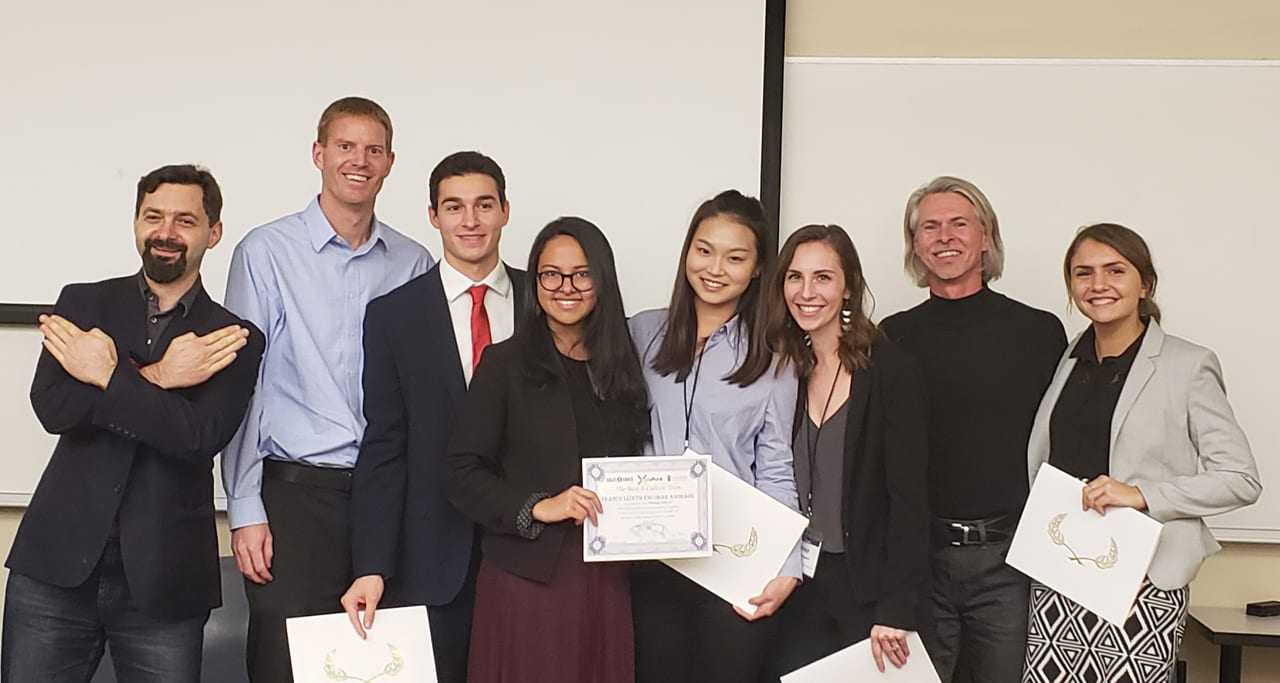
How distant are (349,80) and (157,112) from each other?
62 centimetres

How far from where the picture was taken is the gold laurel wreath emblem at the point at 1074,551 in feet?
8.41

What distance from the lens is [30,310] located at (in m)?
3.71

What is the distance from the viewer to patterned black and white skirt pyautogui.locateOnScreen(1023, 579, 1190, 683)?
2598 millimetres

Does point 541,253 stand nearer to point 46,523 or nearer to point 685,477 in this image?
point 685,477

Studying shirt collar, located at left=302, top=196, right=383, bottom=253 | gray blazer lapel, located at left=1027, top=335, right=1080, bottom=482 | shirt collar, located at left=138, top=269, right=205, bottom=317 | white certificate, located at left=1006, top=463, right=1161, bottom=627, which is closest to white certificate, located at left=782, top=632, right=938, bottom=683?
white certificate, located at left=1006, top=463, right=1161, bottom=627

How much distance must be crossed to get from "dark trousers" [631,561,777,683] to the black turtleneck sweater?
640 mm

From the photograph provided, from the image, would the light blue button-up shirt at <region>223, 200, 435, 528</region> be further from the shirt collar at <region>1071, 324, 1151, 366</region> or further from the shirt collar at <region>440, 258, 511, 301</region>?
the shirt collar at <region>1071, 324, 1151, 366</region>

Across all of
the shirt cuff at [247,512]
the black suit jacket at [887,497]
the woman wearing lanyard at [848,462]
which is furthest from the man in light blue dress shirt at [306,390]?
the black suit jacket at [887,497]

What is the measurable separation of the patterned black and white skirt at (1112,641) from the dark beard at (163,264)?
207cm

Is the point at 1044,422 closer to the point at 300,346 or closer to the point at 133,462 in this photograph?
the point at 300,346

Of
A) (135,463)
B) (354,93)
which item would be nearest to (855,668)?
(135,463)

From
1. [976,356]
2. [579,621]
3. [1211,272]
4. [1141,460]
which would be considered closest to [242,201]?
[579,621]

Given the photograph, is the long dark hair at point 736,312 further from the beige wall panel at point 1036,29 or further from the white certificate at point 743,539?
the beige wall panel at point 1036,29

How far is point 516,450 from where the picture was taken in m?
2.49
